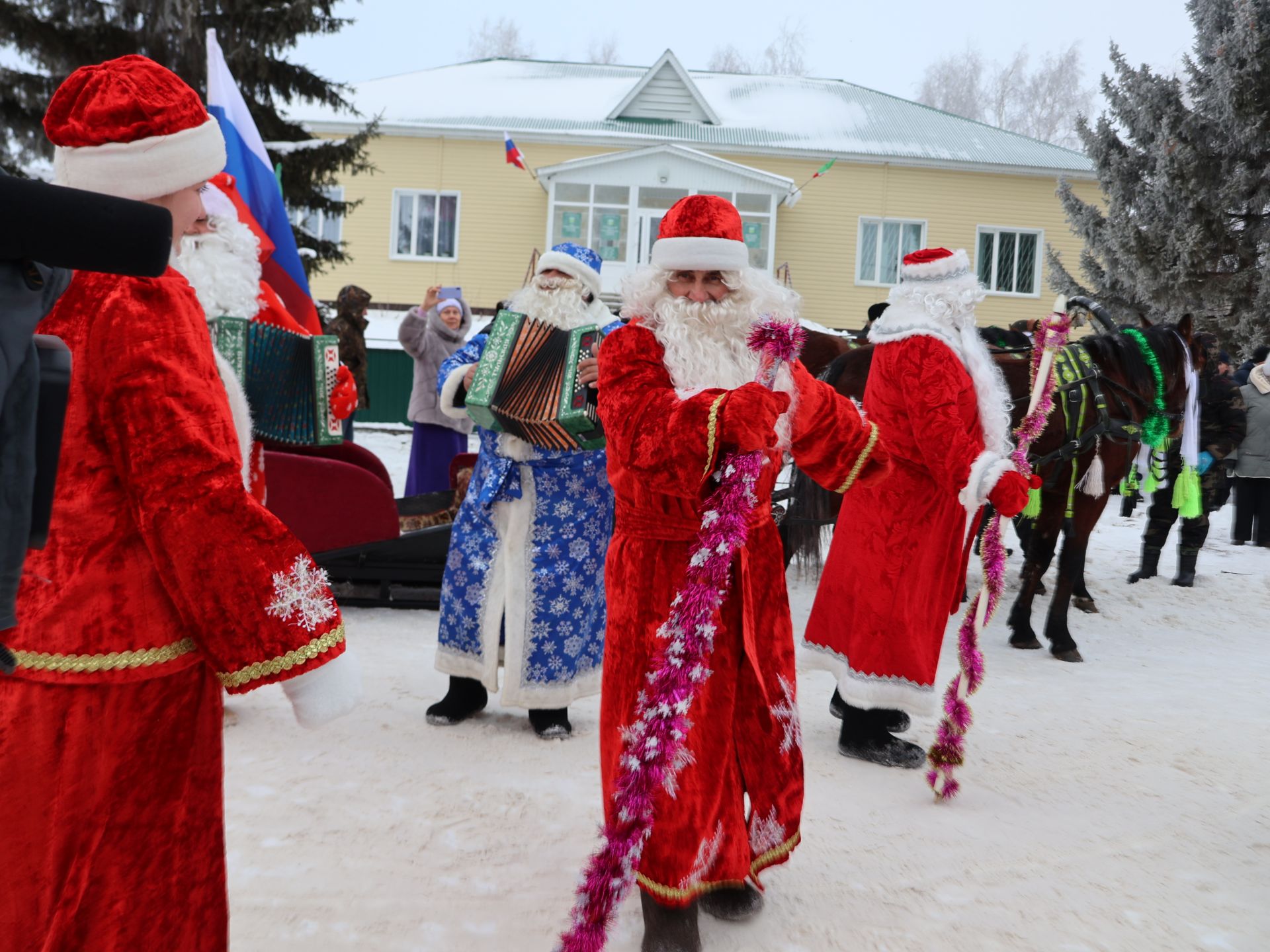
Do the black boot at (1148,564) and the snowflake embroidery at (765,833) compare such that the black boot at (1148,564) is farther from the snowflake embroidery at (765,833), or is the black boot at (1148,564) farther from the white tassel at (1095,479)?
the snowflake embroidery at (765,833)

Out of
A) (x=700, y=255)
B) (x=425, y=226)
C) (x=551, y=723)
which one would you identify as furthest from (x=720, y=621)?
(x=425, y=226)

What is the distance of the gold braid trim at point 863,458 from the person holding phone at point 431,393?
579cm

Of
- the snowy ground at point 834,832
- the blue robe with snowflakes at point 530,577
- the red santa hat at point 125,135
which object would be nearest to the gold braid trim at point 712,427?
the red santa hat at point 125,135

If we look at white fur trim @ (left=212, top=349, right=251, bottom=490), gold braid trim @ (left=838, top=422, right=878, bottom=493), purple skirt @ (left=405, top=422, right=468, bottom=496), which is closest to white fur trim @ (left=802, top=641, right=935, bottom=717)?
gold braid trim @ (left=838, top=422, right=878, bottom=493)

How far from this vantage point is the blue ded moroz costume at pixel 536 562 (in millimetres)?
4227

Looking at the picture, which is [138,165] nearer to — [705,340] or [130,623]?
[130,623]

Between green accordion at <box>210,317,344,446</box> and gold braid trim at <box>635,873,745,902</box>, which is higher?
green accordion at <box>210,317,344,446</box>

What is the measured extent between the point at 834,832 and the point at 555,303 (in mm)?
2280

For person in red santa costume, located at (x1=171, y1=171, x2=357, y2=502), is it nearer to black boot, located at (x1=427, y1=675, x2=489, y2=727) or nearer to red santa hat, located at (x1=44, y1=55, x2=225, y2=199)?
black boot, located at (x1=427, y1=675, x2=489, y2=727)

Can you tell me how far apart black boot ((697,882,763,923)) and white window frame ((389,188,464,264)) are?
2032 cm

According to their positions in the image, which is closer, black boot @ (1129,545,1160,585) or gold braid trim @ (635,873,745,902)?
gold braid trim @ (635,873,745,902)

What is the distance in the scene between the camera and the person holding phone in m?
8.61

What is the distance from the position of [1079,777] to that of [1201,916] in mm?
1242

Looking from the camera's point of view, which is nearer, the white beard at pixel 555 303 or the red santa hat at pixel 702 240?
the red santa hat at pixel 702 240
